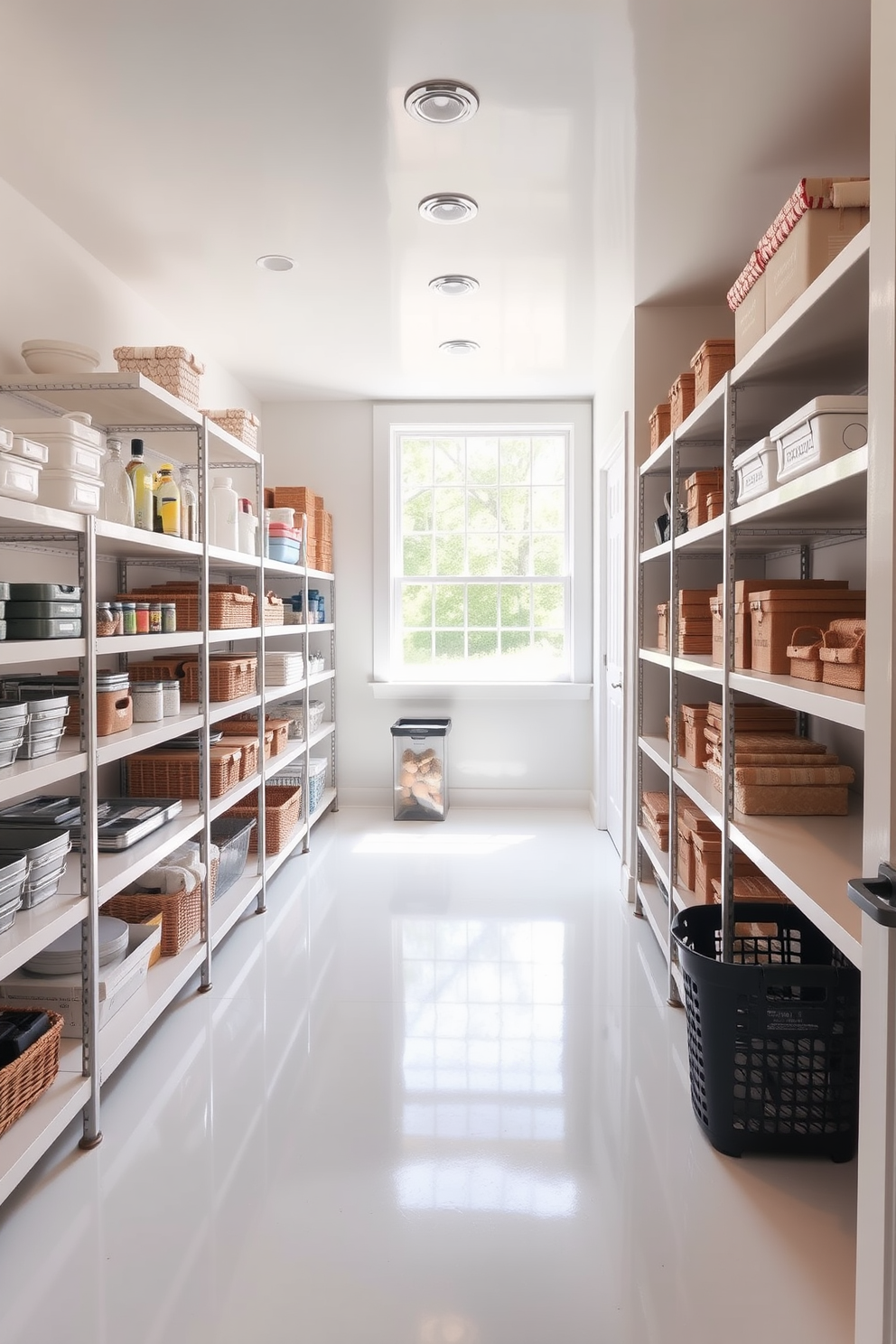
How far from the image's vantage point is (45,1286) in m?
1.61

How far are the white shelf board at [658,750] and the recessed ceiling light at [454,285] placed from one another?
6.89 ft

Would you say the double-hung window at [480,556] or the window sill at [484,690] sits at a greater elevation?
the double-hung window at [480,556]

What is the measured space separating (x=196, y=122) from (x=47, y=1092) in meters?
2.59

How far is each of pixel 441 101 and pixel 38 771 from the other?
79.2 inches

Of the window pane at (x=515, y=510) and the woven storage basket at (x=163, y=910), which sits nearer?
the woven storage basket at (x=163, y=910)

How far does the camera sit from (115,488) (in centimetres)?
243

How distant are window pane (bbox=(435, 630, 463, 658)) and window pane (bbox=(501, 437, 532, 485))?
1.09m

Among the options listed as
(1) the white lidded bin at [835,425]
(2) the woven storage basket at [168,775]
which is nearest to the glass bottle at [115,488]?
(2) the woven storage basket at [168,775]

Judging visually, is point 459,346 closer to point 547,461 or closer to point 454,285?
point 454,285

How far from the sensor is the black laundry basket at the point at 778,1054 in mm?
1915

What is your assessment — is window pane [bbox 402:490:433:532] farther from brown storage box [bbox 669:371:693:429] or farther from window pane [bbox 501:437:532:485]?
brown storage box [bbox 669:371:693:429]

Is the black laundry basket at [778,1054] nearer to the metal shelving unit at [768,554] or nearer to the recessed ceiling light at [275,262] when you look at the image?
the metal shelving unit at [768,554]

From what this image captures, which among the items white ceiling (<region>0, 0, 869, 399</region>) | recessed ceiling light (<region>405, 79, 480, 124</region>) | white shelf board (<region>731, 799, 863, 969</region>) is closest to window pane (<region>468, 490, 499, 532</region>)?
white ceiling (<region>0, 0, 869, 399</region>)

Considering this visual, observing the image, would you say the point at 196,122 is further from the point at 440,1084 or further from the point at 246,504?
the point at 440,1084
